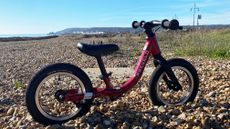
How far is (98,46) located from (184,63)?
1.48 metres

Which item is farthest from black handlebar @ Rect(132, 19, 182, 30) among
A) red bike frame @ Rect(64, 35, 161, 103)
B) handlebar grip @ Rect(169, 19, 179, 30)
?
red bike frame @ Rect(64, 35, 161, 103)

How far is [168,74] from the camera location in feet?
20.2

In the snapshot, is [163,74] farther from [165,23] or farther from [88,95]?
[88,95]

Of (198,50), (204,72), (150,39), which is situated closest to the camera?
(150,39)

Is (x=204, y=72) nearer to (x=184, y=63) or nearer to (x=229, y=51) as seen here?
(x=184, y=63)

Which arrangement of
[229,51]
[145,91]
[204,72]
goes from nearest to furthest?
[145,91] → [204,72] → [229,51]

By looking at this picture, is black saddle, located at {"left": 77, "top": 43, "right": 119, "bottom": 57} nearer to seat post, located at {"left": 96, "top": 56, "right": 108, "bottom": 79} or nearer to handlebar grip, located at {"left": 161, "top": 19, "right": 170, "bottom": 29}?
seat post, located at {"left": 96, "top": 56, "right": 108, "bottom": 79}

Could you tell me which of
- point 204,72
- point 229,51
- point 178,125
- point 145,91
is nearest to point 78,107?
→ point 178,125

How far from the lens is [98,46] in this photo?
219 inches

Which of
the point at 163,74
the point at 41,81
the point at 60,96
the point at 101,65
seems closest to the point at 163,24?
the point at 163,74

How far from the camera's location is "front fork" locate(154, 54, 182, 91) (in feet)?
20.0

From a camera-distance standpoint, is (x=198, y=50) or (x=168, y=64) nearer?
(x=168, y=64)

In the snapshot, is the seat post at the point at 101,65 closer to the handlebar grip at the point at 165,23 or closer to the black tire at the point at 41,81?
the black tire at the point at 41,81

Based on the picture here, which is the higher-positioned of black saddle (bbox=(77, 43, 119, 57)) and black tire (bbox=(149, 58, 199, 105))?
black saddle (bbox=(77, 43, 119, 57))
